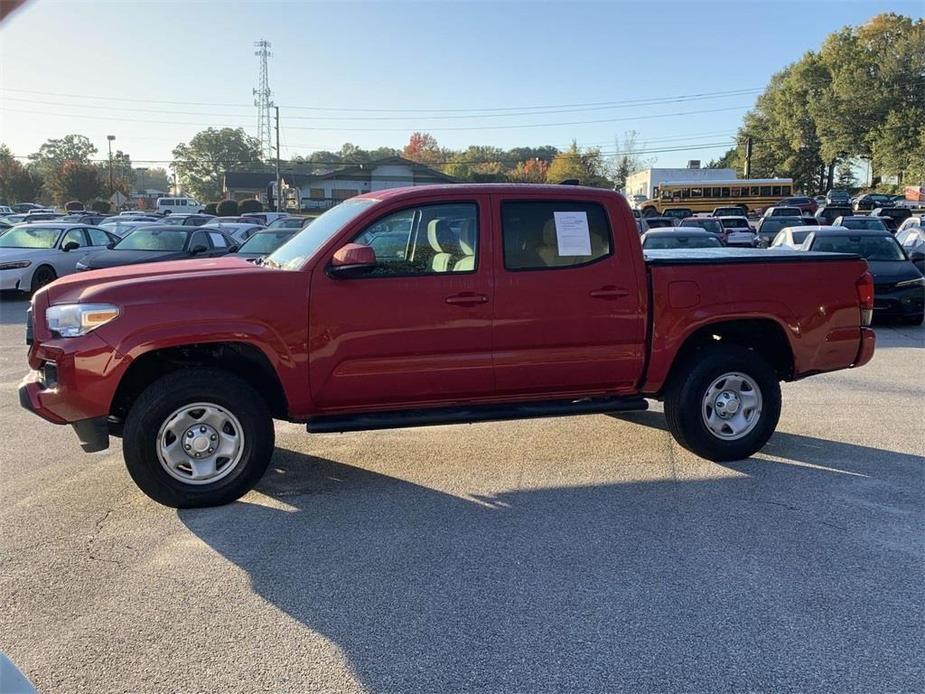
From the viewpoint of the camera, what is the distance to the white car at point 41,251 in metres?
14.8

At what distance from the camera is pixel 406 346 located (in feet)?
15.6

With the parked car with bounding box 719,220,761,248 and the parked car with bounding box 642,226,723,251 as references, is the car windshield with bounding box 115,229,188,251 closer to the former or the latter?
the parked car with bounding box 642,226,723,251

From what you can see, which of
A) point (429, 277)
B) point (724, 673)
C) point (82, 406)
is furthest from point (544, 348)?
point (82, 406)

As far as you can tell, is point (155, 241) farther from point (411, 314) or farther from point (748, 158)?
point (748, 158)

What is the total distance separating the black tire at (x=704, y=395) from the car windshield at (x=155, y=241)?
1147cm

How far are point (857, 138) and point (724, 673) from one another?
83693mm

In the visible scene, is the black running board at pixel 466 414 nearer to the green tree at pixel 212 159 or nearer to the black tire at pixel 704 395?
the black tire at pixel 704 395

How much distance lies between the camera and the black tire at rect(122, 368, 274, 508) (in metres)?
4.38

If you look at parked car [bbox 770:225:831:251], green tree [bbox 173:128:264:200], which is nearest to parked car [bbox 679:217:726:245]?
parked car [bbox 770:225:831:251]

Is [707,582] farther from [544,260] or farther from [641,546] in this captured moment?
[544,260]

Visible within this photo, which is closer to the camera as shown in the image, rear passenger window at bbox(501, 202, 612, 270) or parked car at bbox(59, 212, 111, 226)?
rear passenger window at bbox(501, 202, 612, 270)

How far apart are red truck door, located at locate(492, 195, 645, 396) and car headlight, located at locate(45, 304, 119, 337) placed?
2.44m

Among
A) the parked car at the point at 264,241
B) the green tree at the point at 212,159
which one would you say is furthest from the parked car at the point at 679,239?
the green tree at the point at 212,159

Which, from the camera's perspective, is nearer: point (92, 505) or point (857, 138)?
point (92, 505)
